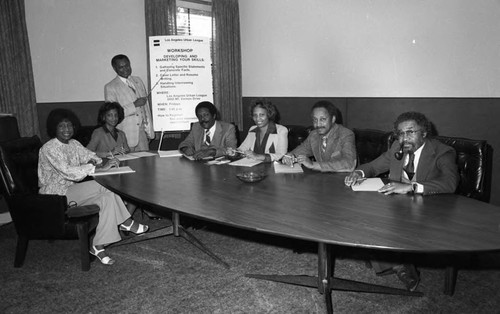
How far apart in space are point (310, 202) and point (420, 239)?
65 centimetres

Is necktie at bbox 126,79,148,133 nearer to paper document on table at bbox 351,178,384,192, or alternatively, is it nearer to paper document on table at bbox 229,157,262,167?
paper document on table at bbox 229,157,262,167

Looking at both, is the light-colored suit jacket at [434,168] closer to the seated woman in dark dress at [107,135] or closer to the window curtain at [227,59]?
the seated woman in dark dress at [107,135]

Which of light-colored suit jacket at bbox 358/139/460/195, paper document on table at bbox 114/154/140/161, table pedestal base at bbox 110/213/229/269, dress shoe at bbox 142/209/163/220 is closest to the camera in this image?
light-colored suit jacket at bbox 358/139/460/195

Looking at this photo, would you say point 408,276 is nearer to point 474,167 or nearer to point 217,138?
point 474,167

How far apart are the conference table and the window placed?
3533 millimetres

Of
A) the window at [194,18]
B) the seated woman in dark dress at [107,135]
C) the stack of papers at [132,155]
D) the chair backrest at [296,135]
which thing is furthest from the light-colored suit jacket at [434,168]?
the window at [194,18]

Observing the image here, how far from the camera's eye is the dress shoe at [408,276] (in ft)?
8.00

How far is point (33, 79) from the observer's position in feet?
15.2

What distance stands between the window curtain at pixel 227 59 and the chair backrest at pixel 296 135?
89.3 inches

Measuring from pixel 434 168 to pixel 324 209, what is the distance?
0.84 meters

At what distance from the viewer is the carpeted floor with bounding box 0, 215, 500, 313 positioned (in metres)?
2.34

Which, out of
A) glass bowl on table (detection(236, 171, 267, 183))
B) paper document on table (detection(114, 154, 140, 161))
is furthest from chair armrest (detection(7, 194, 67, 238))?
glass bowl on table (detection(236, 171, 267, 183))

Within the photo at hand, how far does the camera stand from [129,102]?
4621 millimetres

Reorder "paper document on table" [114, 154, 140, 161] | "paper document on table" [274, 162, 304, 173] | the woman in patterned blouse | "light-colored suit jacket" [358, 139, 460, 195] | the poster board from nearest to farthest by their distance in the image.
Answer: "light-colored suit jacket" [358, 139, 460, 195] < "paper document on table" [274, 162, 304, 173] < the woman in patterned blouse < "paper document on table" [114, 154, 140, 161] < the poster board
